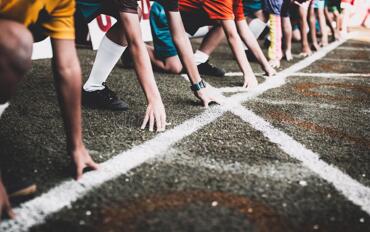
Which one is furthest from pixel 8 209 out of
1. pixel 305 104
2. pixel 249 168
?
pixel 305 104

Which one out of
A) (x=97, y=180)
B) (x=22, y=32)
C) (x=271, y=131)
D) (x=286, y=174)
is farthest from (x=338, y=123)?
(x=22, y=32)

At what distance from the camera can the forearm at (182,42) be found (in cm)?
253

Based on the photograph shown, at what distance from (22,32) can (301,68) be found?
413cm

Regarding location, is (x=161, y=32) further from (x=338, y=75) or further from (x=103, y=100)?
(x=338, y=75)

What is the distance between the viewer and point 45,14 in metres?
1.43

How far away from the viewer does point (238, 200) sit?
141cm

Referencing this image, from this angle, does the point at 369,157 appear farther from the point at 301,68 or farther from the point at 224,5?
the point at 301,68

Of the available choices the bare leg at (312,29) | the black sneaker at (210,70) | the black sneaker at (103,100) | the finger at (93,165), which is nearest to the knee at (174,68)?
the black sneaker at (210,70)

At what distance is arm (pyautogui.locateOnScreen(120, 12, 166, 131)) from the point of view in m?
2.11

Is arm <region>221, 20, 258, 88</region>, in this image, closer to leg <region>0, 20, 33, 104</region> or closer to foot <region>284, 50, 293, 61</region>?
foot <region>284, 50, 293, 61</region>

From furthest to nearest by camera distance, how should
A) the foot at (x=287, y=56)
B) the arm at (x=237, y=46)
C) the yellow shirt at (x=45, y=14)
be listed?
the foot at (x=287, y=56), the arm at (x=237, y=46), the yellow shirt at (x=45, y=14)

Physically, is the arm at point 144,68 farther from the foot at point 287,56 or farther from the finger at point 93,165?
the foot at point 287,56

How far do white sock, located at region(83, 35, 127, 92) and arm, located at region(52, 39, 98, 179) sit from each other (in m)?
1.24

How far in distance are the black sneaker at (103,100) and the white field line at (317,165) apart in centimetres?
84
